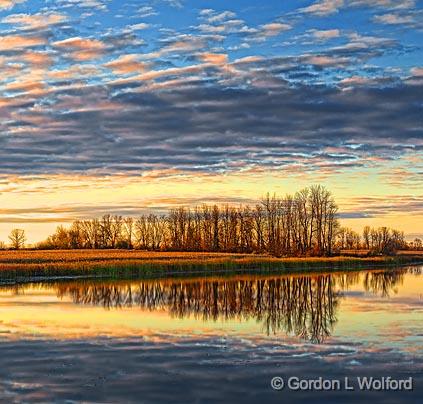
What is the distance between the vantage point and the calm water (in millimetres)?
13367

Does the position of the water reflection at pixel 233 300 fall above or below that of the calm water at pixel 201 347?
below

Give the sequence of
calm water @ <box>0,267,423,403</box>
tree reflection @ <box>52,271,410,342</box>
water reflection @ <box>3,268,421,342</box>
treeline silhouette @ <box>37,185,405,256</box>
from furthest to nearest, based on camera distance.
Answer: treeline silhouette @ <box>37,185,405,256</box>
water reflection @ <box>3,268,421,342</box>
tree reflection @ <box>52,271,410,342</box>
calm water @ <box>0,267,423,403</box>

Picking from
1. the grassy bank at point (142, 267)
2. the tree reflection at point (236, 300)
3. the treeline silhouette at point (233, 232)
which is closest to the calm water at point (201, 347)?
the tree reflection at point (236, 300)

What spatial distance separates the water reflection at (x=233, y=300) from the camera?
24062 mm

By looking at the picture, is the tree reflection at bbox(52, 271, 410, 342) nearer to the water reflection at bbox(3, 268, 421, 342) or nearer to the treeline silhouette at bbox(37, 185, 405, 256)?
the water reflection at bbox(3, 268, 421, 342)

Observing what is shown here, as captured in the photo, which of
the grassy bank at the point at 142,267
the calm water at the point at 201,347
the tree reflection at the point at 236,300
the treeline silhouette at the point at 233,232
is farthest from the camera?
the treeline silhouette at the point at 233,232

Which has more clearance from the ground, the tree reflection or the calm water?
the calm water

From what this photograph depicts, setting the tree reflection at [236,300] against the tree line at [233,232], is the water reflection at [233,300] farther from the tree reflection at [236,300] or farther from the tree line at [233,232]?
the tree line at [233,232]

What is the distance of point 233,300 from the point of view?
108 feet

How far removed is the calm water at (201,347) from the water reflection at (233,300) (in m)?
0.09

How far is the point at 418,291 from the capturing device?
4059 cm

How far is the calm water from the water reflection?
89 millimetres

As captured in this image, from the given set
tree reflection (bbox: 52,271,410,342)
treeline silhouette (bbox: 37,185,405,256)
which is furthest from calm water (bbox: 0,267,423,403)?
treeline silhouette (bbox: 37,185,405,256)

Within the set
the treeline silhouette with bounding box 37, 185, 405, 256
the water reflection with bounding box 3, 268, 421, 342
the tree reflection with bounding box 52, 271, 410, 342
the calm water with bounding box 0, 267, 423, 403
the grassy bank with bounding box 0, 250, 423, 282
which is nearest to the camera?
the calm water with bounding box 0, 267, 423, 403
